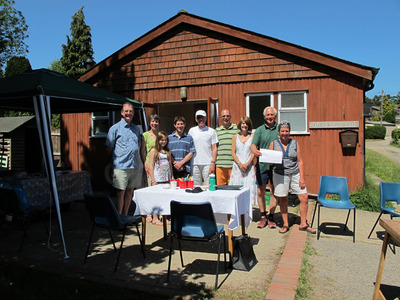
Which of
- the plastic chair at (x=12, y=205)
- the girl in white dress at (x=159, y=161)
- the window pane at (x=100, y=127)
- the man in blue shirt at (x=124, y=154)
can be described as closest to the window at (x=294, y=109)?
the girl in white dress at (x=159, y=161)

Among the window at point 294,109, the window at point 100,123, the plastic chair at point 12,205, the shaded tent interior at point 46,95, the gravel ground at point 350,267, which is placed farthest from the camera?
the window at point 100,123

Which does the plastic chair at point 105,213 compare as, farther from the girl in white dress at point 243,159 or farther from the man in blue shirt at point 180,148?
the girl in white dress at point 243,159

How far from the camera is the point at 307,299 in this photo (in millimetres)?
3078

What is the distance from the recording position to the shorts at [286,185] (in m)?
5.10

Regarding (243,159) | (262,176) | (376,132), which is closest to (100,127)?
(243,159)

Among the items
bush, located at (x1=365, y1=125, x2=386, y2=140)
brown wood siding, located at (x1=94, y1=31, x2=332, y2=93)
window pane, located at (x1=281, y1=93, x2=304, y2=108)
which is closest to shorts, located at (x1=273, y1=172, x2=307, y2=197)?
window pane, located at (x1=281, y1=93, x2=304, y2=108)

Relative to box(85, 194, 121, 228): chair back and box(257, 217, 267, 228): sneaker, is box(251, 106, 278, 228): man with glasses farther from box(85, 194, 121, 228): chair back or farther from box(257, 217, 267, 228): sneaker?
box(85, 194, 121, 228): chair back

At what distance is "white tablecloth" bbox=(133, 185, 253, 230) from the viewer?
3.80 metres

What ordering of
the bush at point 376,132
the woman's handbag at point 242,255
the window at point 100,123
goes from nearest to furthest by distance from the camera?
the woman's handbag at point 242,255 → the window at point 100,123 → the bush at point 376,132

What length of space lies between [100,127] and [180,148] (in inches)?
232

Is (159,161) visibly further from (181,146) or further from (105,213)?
(105,213)

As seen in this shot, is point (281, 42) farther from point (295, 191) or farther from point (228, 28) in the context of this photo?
point (295, 191)

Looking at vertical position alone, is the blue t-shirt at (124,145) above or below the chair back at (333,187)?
above

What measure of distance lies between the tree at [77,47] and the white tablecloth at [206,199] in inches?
1250
